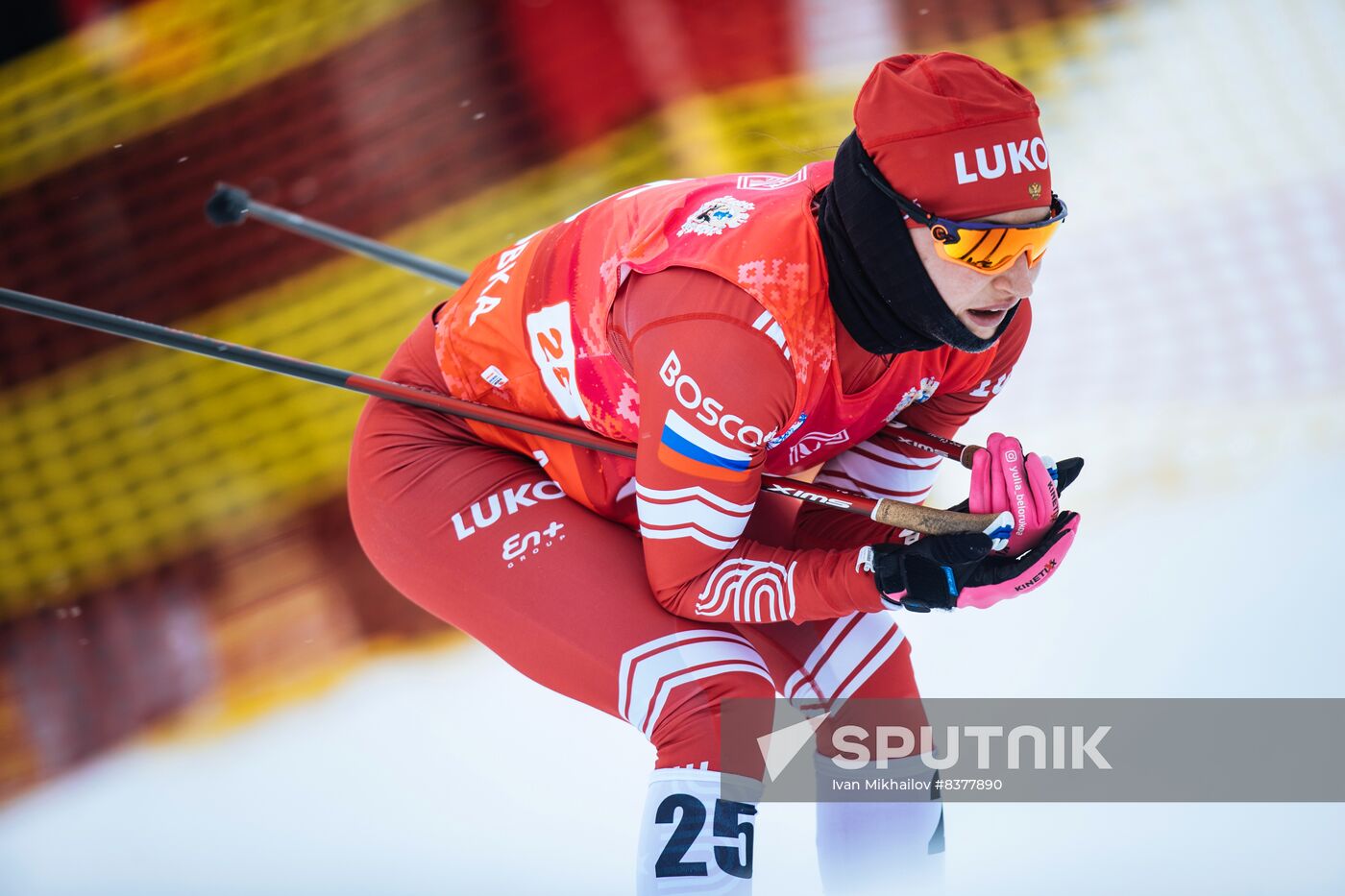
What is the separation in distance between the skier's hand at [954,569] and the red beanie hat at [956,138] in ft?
1.46

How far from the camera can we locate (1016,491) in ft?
6.11

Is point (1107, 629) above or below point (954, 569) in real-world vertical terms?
below

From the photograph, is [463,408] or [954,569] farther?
[463,408]

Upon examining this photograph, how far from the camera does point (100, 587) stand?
382cm

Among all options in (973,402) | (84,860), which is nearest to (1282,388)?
(973,402)

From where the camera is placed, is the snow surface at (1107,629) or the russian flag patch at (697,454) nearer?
the russian flag patch at (697,454)

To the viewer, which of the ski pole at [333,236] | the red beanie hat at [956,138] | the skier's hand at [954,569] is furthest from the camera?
the ski pole at [333,236]

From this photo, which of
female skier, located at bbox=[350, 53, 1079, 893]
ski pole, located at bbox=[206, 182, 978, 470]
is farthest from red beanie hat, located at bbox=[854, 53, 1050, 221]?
ski pole, located at bbox=[206, 182, 978, 470]

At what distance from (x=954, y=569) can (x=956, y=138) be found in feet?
1.88

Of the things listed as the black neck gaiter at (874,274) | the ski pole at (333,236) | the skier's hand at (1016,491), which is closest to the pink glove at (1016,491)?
the skier's hand at (1016,491)

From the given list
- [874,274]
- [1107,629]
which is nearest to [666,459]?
[874,274]

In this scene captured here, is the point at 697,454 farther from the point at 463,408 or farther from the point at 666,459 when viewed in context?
the point at 463,408

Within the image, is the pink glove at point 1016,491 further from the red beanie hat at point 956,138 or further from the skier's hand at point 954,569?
the red beanie hat at point 956,138

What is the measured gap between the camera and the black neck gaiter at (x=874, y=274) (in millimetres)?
1706
